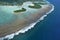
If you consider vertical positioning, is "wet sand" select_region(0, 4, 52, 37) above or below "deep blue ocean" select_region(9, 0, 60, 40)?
above

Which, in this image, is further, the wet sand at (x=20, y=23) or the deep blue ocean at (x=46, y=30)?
the deep blue ocean at (x=46, y=30)

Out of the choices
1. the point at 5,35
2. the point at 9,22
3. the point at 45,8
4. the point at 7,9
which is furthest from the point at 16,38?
the point at 45,8

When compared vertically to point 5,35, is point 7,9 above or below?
above

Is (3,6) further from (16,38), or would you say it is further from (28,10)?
(16,38)

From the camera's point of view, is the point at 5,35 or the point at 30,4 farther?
the point at 30,4

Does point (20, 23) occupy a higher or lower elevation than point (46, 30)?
higher

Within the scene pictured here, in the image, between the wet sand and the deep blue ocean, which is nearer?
the wet sand

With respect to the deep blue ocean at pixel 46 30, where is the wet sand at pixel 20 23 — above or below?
above

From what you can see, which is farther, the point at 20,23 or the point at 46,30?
the point at 46,30
